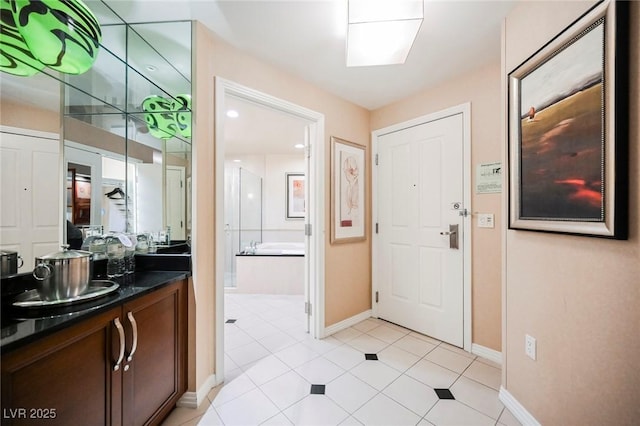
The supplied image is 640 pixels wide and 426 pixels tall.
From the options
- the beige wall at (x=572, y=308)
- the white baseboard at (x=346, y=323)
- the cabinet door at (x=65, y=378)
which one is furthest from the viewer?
the white baseboard at (x=346, y=323)

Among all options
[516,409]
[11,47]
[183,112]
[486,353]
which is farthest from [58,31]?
[486,353]

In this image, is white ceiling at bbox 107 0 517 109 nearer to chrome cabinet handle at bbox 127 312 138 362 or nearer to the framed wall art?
the framed wall art

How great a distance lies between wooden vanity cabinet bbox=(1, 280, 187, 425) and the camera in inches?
28.8

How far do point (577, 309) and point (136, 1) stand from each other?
2.74m

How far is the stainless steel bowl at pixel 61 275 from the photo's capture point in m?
0.98

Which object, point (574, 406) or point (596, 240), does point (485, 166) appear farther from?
point (574, 406)

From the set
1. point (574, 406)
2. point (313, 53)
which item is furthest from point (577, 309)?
point (313, 53)

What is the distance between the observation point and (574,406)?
3.51ft

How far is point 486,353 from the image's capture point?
1.96 m

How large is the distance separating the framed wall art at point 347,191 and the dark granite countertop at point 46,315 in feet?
5.41

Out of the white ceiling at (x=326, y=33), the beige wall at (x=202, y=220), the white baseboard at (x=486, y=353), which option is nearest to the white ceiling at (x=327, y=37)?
the white ceiling at (x=326, y=33)

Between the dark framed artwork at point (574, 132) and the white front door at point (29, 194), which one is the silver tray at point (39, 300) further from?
the dark framed artwork at point (574, 132)

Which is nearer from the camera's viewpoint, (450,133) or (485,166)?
(485,166)

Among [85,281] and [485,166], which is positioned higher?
[485,166]
